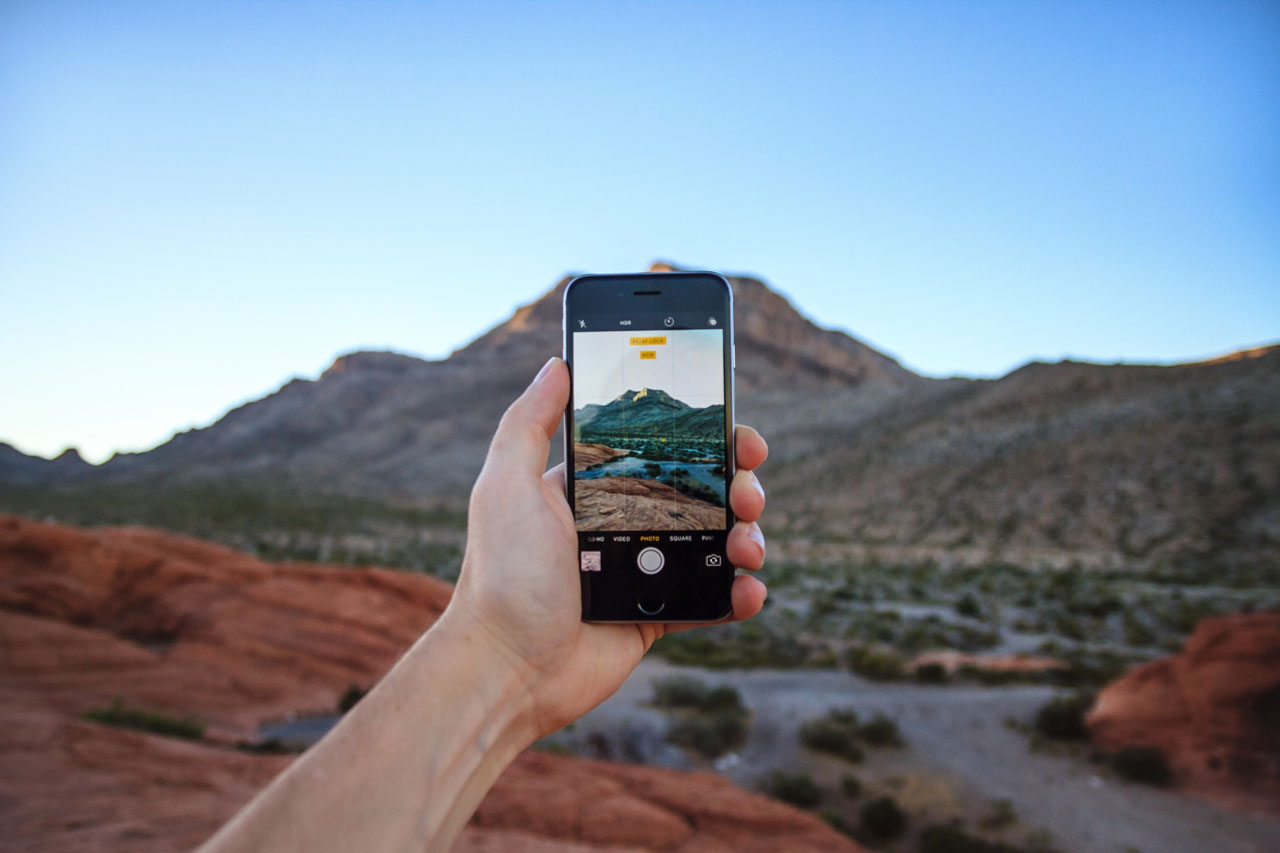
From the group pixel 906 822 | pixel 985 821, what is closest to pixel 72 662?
pixel 906 822

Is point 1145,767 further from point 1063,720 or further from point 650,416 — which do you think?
point 650,416

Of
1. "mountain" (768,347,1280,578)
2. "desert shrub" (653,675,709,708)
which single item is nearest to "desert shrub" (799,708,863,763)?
"desert shrub" (653,675,709,708)

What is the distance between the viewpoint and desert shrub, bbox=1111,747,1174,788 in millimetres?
7992

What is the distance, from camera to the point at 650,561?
7.93ft

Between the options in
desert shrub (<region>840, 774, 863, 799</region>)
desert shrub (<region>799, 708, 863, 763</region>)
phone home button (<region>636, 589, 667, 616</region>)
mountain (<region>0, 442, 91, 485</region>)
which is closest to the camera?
phone home button (<region>636, 589, 667, 616</region>)

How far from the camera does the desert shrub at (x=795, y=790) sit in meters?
7.61

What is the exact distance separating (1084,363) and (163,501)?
66666 mm

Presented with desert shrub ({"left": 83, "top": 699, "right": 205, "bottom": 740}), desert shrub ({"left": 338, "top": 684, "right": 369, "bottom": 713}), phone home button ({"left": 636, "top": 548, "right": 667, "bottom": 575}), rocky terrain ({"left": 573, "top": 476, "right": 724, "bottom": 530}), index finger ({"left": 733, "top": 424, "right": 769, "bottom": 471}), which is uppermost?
index finger ({"left": 733, "top": 424, "right": 769, "bottom": 471})

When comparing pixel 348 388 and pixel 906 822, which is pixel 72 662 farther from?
pixel 348 388

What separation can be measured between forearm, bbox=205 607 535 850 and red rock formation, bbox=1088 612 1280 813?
8977 millimetres

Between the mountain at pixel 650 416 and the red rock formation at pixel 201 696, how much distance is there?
389 cm

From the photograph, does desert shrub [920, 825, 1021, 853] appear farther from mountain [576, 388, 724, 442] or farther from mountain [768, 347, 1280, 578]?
mountain [768, 347, 1280, 578]

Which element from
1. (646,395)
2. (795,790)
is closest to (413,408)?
(795,790)

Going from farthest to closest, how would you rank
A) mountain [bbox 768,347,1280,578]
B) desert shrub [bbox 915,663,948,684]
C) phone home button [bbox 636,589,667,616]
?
1. mountain [bbox 768,347,1280,578]
2. desert shrub [bbox 915,663,948,684]
3. phone home button [bbox 636,589,667,616]
